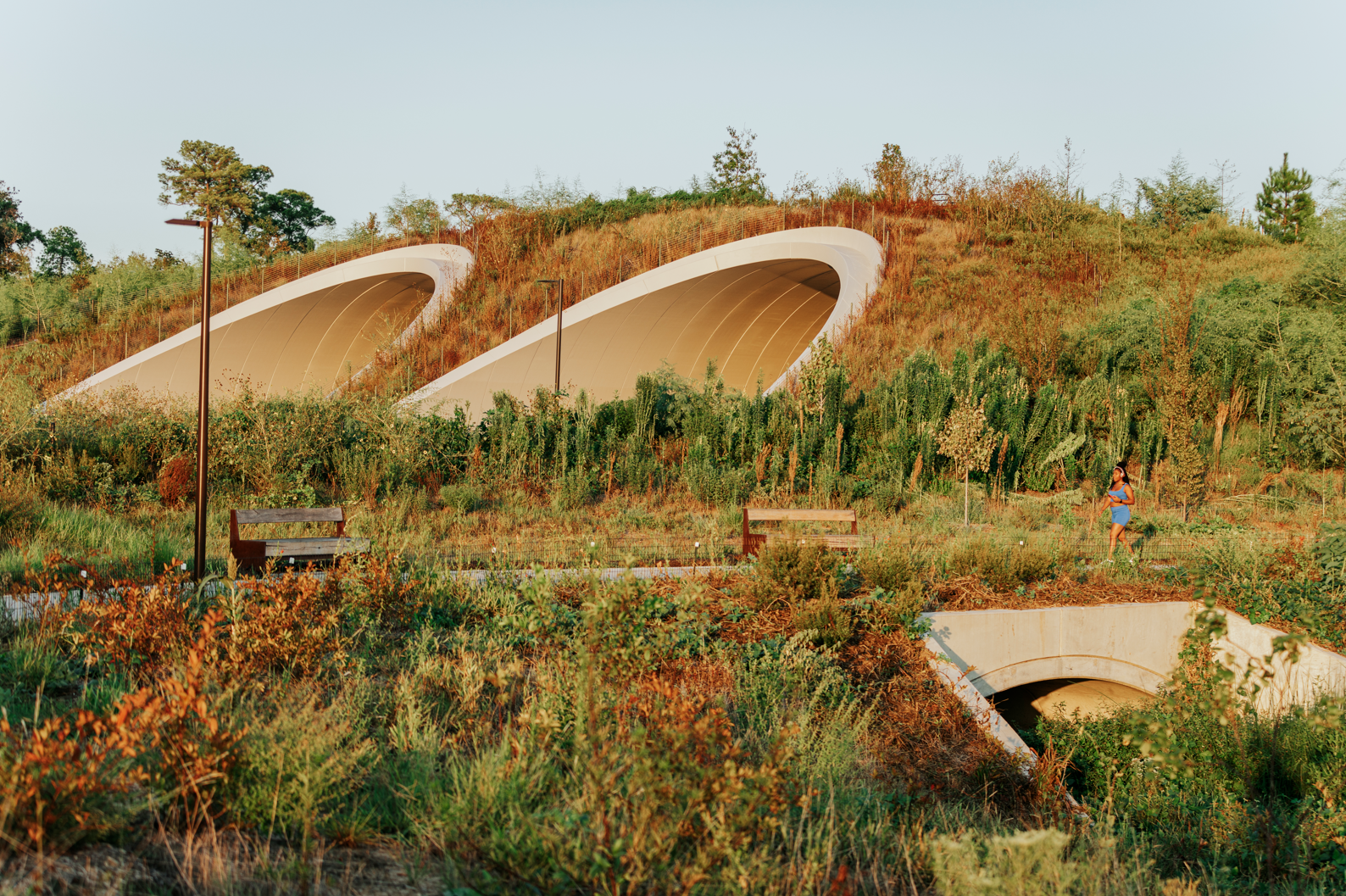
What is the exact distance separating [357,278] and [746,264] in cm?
930

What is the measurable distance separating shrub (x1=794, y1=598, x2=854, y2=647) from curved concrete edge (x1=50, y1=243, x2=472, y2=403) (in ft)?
54.1

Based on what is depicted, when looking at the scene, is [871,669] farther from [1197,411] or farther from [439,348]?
[439,348]

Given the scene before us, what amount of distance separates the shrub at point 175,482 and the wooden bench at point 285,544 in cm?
327

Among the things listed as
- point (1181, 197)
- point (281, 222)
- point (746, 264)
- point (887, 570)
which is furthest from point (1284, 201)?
point (281, 222)

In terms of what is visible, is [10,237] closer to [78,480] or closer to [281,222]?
[281,222]

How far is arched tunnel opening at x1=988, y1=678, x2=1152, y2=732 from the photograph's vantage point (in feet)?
24.3

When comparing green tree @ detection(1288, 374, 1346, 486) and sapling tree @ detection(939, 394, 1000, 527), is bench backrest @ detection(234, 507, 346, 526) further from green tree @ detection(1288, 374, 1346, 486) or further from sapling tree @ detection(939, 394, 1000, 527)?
green tree @ detection(1288, 374, 1346, 486)

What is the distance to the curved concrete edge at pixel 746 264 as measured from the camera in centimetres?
1741

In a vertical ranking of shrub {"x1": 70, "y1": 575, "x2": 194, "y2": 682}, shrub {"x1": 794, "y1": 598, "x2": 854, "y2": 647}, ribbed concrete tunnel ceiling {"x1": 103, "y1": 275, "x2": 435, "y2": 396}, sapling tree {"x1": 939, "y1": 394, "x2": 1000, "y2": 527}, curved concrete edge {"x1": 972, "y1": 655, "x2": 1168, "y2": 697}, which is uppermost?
ribbed concrete tunnel ceiling {"x1": 103, "y1": 275, "x2": 435, "y2": 396}

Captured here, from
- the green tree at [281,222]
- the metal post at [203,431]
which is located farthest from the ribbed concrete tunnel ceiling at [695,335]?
the green tree at [281,222]

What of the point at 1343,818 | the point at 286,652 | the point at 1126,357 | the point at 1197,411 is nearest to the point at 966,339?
the point at 1126,357

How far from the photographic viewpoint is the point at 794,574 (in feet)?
19.2

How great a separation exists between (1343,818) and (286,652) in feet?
16.2

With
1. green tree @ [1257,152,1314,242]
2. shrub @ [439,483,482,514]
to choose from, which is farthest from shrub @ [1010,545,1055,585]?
green tree @ [1257,152,1314,242]
